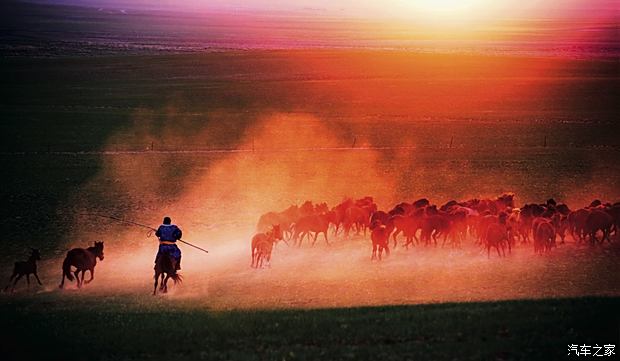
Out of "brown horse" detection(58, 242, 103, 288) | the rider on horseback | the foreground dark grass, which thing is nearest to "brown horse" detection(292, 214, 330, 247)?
the rider on horseback

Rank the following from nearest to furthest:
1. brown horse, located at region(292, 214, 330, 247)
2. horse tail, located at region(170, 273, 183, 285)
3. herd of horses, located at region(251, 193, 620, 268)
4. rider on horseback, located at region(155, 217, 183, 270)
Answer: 1. horse tail, located at region(170, 273, 183, 285)
2. rider on horseback, located at region(155, 217, 183, 270)
3. herd of horses, located at region(251, 193, 620, 268)
4. brown horse, located at region(292, 214, 330, 247)

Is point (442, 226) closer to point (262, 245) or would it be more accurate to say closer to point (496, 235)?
point (496, 235)

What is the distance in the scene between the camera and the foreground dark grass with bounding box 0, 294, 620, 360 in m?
14.6

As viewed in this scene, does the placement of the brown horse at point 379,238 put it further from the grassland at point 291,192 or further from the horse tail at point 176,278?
the horse tail at point 176,278

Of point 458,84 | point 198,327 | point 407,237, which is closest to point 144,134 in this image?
point 407,237

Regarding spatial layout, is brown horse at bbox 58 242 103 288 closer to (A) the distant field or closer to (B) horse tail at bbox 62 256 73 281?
(B) horse tail at bbox 62 256 73 281

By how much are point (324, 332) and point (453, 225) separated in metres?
9.12

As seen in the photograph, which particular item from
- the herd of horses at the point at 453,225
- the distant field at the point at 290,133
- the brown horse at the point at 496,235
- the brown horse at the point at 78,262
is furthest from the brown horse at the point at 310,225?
the brown horse at the point at 78,262

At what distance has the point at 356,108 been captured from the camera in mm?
65562

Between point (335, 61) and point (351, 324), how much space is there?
94304mm

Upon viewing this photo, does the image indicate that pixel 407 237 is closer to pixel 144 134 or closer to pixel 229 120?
pixel 144 134

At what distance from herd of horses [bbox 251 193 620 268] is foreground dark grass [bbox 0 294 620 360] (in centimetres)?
473

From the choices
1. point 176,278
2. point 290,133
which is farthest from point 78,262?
point 290,133

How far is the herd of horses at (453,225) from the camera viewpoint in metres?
22.2
